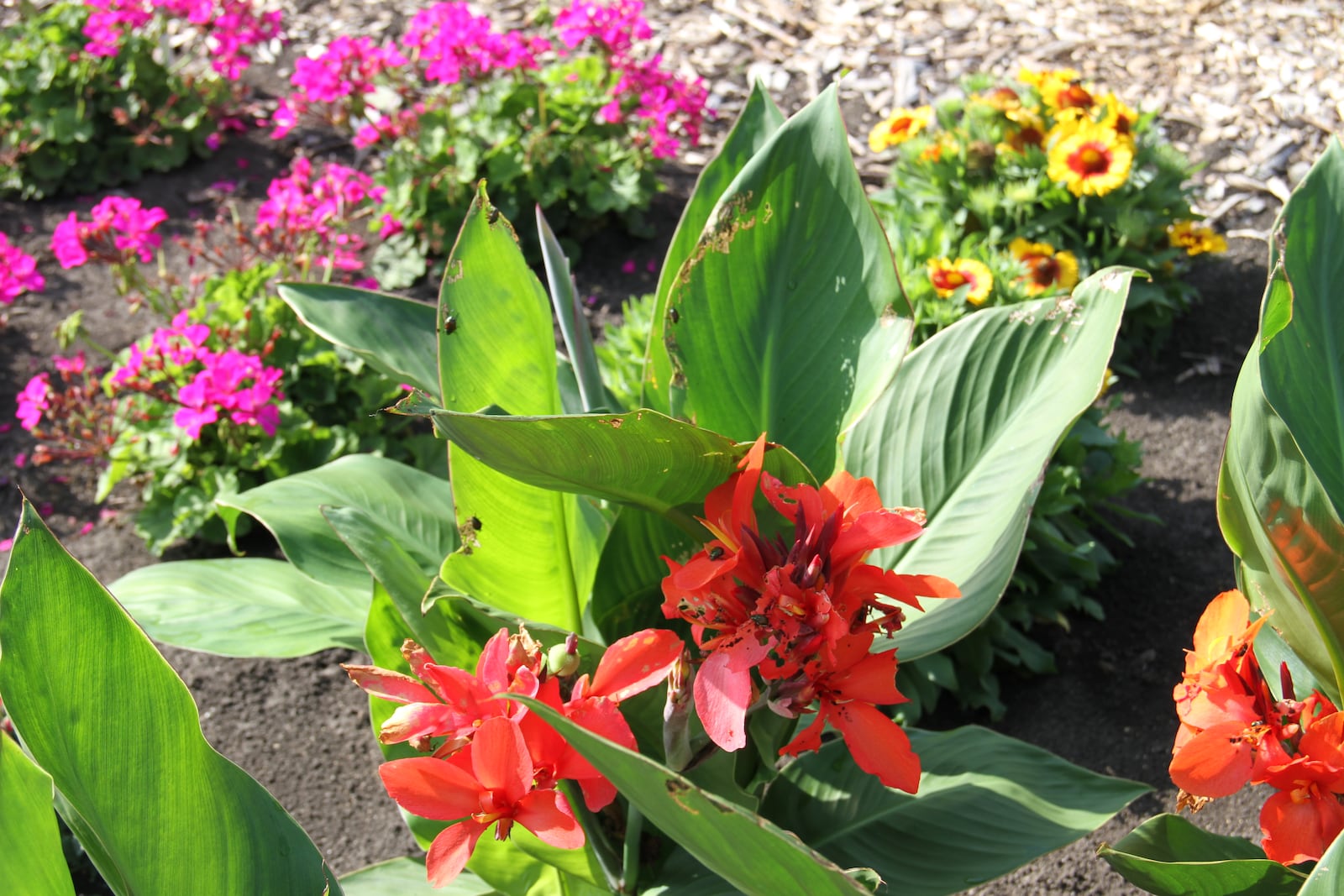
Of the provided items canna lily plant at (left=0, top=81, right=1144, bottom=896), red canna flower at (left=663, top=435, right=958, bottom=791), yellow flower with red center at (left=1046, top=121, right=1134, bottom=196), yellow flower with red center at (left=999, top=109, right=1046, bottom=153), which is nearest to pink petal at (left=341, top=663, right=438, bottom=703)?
canna lily plant at (left=0, top=81, right=1144, bottom=896)

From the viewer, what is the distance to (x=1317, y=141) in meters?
3.25

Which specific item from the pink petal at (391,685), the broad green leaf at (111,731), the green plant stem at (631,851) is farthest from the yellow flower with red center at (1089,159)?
the broad green leaf at (111,731)

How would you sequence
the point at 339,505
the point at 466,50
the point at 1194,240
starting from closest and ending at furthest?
the point at 339,505 → the point at 1194,240 → the point at 466,50

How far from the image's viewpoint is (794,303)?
52.7 inches

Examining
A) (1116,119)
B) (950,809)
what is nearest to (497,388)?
(950,809)

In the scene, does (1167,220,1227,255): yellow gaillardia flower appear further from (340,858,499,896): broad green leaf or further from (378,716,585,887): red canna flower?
(378,716,585,887): red canna flower

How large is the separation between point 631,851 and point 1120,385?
202 cm

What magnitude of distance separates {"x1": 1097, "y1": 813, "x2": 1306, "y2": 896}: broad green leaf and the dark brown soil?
2.22ft

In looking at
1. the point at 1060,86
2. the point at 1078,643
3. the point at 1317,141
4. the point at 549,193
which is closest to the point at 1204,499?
the point at 1078,643

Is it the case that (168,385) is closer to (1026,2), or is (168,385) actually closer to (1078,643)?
(1078,643)

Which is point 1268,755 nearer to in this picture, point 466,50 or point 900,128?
point 900,128

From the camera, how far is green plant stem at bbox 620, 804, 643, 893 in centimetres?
120

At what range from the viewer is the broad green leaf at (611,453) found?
90cm

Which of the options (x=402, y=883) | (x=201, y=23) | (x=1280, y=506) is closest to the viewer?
(x=1280, y=506)
